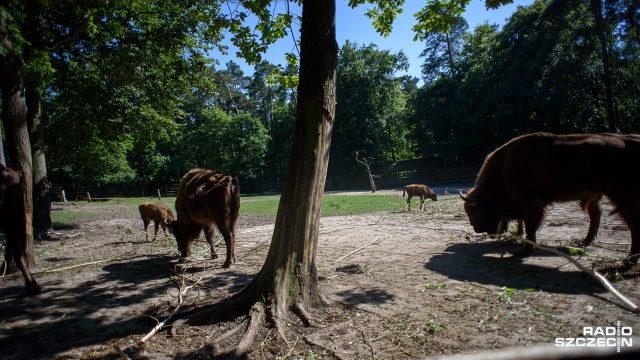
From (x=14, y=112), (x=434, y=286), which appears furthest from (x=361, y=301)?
(x=14, y=112)

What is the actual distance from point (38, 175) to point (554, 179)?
47.1ft

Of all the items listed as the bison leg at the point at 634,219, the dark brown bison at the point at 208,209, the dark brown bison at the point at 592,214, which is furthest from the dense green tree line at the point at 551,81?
the dark brown bison at the point at 208,209

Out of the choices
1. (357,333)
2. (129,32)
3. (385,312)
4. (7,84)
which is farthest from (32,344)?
(129,32)

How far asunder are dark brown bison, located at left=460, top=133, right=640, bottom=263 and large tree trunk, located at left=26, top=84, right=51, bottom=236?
12812mm

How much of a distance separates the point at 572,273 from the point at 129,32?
15234 millimetres

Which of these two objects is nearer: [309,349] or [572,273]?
[309,349]

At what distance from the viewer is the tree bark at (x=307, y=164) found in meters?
3.69

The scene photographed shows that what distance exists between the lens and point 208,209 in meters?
6.23

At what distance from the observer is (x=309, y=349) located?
2900mm

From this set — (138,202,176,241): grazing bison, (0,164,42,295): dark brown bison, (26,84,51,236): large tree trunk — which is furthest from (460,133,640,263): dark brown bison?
(26,84,51,236): large tree trunk

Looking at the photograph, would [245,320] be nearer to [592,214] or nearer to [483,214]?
[483,214]

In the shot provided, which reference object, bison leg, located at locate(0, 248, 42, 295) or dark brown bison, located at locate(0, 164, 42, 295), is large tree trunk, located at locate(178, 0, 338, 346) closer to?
bison leg, located at locate(0, 248, 42, 295)

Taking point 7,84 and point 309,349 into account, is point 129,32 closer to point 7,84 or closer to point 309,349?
point 7,84

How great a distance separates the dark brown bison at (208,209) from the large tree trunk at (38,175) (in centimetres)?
708
